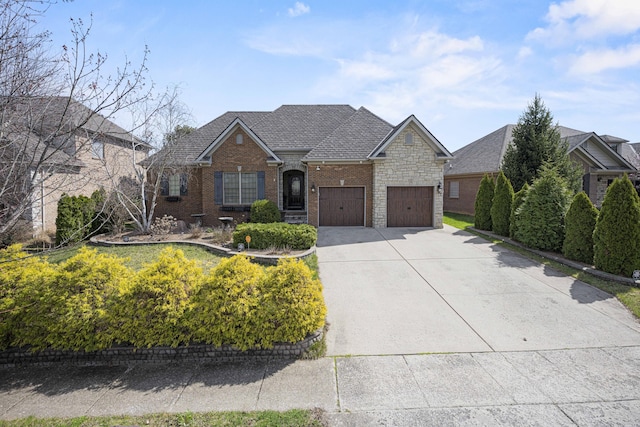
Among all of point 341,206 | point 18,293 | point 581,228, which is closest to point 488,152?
point 341,206

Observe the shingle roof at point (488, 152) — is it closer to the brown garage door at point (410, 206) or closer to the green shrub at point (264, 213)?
the brown garage door at point (410, 206)

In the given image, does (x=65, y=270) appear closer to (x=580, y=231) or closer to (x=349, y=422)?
(x=349, y=422)

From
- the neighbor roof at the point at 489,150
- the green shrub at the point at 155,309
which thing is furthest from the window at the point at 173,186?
the neighbor roof at the point at 489,150

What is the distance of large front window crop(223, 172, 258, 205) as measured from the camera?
1709cm

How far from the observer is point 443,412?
3.87 m

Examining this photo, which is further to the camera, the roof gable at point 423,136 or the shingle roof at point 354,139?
the shingle roof at point 354,139

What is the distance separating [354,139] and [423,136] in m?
3.45

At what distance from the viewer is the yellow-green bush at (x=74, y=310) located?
199 inches

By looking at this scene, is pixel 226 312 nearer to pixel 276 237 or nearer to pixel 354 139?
pixel 276 237

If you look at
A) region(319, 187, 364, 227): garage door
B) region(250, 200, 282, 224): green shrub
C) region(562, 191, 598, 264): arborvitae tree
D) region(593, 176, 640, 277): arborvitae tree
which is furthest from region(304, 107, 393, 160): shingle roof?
region(593, 176, 640, 277): arborvitae tree

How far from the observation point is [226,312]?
516 centimetres

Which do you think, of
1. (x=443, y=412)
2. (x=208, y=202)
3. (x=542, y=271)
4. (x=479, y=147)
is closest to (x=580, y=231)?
(x=542, y=271)

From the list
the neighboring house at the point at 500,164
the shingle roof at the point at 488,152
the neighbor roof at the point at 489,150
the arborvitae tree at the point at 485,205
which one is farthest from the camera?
the shingle roof at the point at 488,152

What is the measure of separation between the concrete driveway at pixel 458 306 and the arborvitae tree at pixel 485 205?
4278 mm
